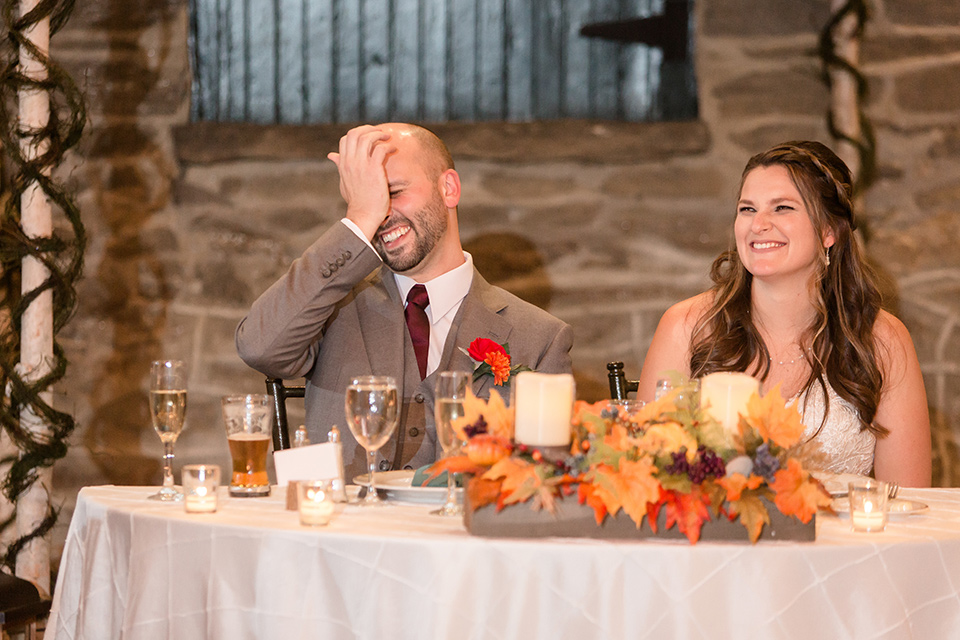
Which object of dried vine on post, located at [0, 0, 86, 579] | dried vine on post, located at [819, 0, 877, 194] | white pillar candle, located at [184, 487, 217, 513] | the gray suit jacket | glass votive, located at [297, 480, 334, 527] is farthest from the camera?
dried vine on post, located at [819, 0, 877, 194]

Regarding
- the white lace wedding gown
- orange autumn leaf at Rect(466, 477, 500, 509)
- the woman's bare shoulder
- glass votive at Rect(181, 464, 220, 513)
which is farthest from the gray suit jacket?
orange autumn leaf at Rect(466, 477, 500, 509)

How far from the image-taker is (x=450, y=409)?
1.66 meters

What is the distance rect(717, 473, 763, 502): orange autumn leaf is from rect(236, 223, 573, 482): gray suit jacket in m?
1.11

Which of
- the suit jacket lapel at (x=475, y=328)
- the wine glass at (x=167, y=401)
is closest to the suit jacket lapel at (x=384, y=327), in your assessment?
the suit jacket lapel at (x=475, y=328)

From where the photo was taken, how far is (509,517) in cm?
147

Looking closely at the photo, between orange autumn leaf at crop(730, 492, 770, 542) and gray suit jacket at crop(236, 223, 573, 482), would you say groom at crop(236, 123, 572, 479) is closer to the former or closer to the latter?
gray suit jacket at crop(236, 223, 573, 482)

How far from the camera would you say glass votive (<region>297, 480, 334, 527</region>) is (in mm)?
1530

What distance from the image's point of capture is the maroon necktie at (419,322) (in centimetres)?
269

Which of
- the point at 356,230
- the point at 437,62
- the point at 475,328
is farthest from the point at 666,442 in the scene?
the point at 437,62

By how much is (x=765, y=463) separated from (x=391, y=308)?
141 centimetres

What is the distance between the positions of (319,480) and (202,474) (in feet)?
0.64

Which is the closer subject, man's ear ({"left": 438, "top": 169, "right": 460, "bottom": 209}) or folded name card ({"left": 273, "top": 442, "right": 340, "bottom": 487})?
folded name card ({"left": 273, "top": 442, "right": 340, "bottom": 487})

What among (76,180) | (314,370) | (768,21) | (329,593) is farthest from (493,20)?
(329,593)

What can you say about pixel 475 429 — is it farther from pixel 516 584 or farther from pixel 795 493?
pixel 795 493
